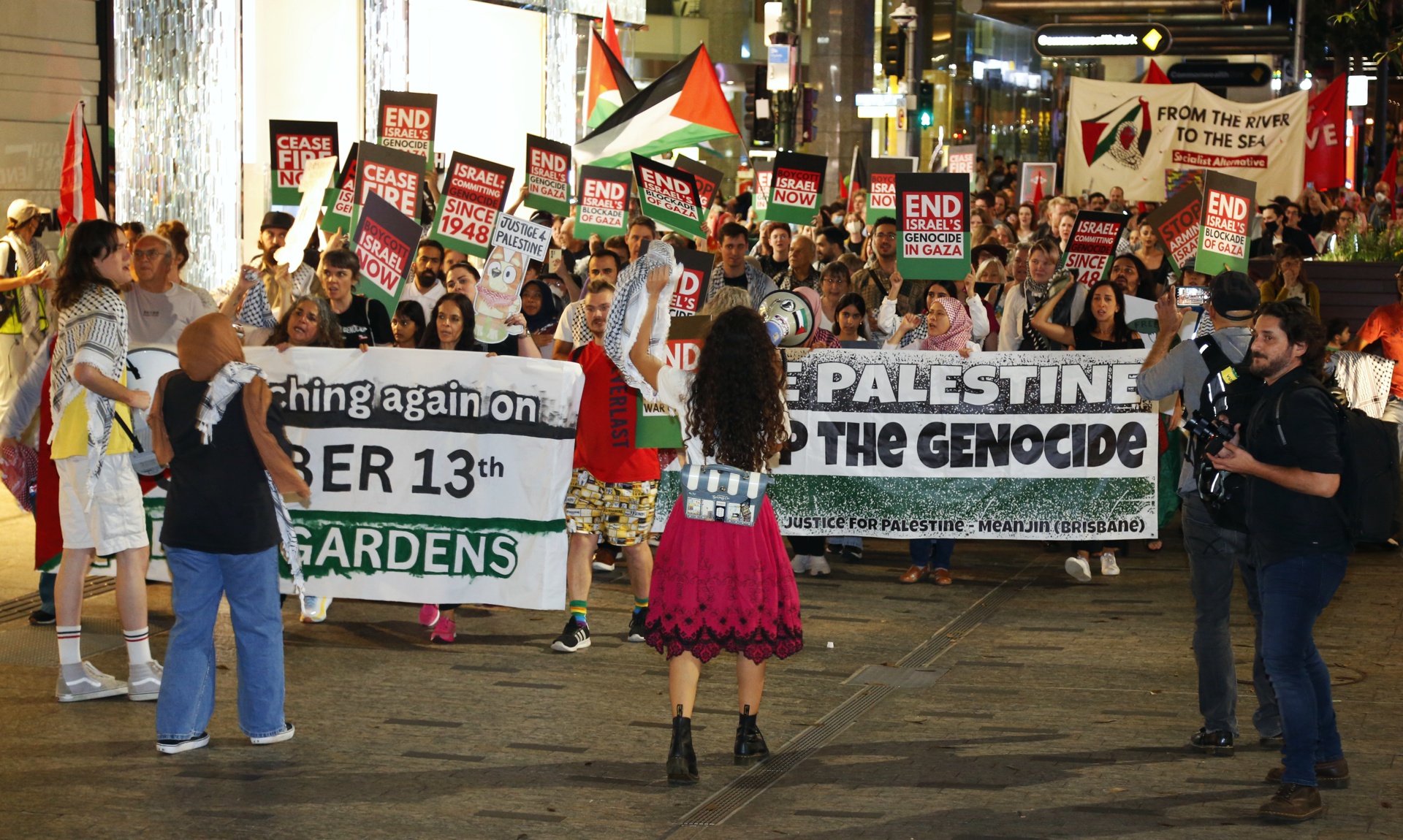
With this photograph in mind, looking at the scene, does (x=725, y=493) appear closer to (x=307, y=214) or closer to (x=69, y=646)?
(x=69, y=646)

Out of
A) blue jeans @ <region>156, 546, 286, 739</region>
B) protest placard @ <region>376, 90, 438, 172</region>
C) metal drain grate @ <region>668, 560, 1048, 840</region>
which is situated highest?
protest placard @ <region>376, 90, 438, 172</region>

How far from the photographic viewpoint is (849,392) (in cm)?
977

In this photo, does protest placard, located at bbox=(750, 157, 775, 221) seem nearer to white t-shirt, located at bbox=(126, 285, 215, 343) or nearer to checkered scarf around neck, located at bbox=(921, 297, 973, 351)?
checkered scarf around neck, located at bbox=(921, 297, 973, 351)

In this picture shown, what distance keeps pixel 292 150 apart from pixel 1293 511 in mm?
8974

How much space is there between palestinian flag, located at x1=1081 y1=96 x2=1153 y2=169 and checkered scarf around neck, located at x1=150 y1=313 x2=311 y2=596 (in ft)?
61.0

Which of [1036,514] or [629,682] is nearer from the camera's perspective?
[629,682]

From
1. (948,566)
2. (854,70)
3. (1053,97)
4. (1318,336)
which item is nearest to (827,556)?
(948,566)

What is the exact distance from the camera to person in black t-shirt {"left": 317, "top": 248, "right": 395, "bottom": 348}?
9.05 metres

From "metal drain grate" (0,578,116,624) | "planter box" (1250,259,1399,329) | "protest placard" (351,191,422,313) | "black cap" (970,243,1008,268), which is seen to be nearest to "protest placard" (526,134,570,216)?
"black cap" (970,243,1008,268)

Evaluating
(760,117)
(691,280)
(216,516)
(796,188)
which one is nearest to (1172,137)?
(760,117)

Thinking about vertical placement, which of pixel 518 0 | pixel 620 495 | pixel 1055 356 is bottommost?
pixel 620 495

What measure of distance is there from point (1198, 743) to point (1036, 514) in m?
3.39

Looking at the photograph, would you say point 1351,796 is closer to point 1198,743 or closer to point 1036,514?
point 1198,743

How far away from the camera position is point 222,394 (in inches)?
239
